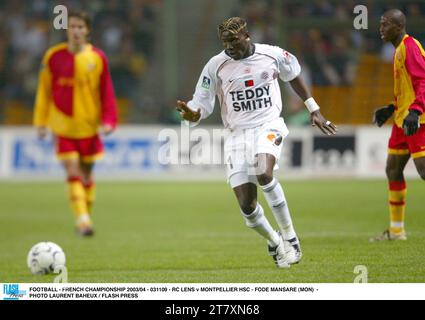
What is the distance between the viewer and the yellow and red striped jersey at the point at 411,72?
22.9 feet

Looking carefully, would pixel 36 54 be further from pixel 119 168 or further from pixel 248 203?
pixel 248 203

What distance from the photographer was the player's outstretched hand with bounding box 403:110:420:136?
6.88 m

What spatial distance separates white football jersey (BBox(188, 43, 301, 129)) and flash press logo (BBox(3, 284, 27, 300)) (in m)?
1.84

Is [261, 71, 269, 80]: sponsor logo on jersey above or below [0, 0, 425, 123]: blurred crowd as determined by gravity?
below

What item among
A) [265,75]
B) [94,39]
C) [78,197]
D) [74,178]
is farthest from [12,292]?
[94,39]

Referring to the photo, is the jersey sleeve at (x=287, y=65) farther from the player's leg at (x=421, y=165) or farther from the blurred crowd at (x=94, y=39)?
the blurred crowd at (x=94, y=39)

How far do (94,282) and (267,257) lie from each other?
1.57 metres

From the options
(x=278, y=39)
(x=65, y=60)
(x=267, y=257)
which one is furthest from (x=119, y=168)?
(x=267, y=257)

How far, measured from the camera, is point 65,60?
34.4ft

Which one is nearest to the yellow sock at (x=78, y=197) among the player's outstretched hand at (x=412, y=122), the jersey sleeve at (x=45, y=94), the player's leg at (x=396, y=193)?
the jersey sleeve at (x=45, y=94)

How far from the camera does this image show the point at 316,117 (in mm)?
6652

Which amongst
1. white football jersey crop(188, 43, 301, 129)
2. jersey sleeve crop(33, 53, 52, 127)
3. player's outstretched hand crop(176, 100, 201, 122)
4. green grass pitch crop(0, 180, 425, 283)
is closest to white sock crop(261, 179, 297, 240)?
green grass pitch crop(0, 180, 425, 283)

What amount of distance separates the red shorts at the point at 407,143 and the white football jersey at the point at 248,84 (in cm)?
121

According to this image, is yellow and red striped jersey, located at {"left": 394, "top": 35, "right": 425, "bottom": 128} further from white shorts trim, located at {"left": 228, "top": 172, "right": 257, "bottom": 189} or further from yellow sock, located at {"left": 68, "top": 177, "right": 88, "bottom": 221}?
yellow sock, located at {"left": 68, "top": 177, "right": 88, "bottom": 221}
